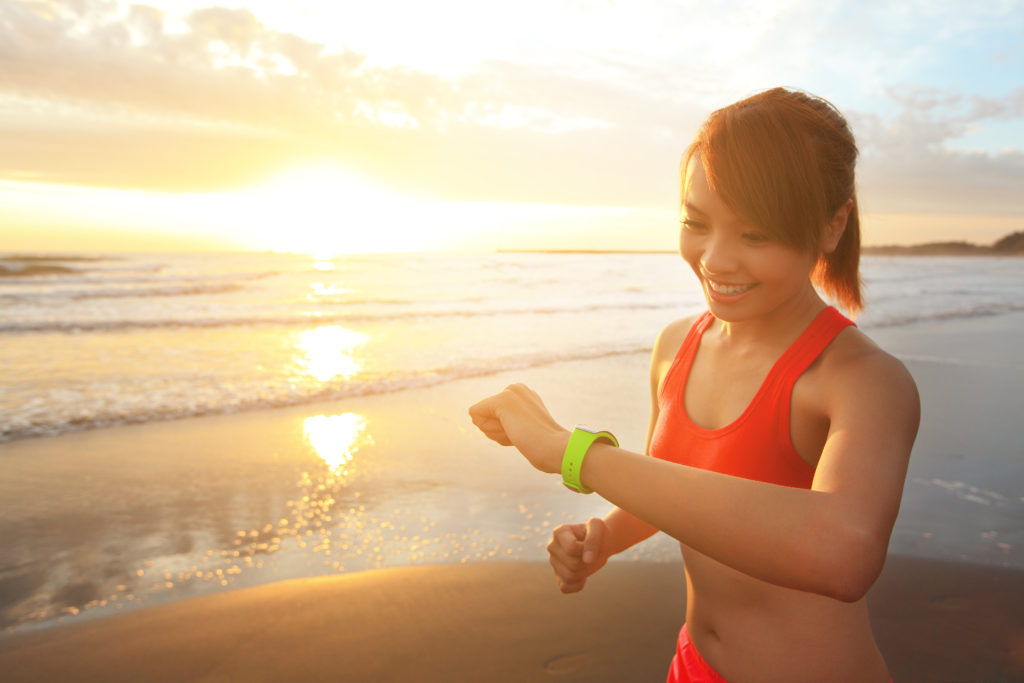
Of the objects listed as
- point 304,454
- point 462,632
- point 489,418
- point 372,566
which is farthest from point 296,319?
point 489,418

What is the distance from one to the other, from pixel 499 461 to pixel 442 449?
628mm

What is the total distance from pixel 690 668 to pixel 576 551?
49 cm

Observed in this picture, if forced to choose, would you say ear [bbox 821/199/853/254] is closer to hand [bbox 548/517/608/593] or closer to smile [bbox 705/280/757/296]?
smile [bbox 705/280/757/296]

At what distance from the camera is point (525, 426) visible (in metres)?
1.40

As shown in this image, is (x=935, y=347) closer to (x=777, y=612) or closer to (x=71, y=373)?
(x=777, y=612)

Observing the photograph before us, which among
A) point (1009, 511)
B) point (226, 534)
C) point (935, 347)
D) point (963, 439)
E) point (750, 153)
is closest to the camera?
point (750, 153)

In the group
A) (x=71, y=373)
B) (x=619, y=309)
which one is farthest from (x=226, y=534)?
(x=619, y=309)

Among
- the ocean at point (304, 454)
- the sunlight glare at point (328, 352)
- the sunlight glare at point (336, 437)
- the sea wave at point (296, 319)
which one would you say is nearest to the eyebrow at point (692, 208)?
the ocean at point (304, 454)

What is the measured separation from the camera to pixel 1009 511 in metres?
4.74

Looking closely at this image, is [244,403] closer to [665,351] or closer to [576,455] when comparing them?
[665,351]

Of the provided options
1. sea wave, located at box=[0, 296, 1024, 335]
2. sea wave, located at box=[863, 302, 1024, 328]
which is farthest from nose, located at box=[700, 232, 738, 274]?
sea wave, located at box=[863, 302, 1024, 328]

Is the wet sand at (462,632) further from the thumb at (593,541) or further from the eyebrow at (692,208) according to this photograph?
the eyebrow at (692,208)

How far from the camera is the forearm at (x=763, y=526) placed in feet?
3.55

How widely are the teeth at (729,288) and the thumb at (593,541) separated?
702 millimetres
